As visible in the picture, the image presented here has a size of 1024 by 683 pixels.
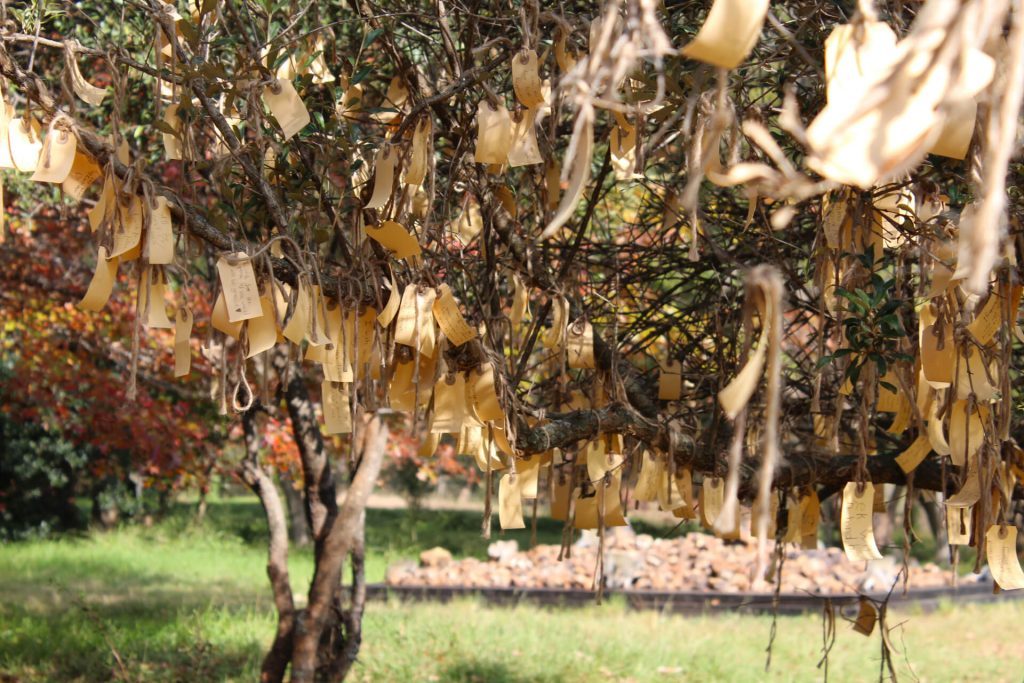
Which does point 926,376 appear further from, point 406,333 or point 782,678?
point 782,678

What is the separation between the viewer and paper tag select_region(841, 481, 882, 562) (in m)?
1.59

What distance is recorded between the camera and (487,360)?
181cm

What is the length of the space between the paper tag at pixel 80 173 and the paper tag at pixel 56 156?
66mm

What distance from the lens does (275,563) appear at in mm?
5043

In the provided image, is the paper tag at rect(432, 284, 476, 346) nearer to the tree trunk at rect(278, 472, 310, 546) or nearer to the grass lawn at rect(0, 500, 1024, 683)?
the grass lawn at rect(0, 500, 1024, 683)

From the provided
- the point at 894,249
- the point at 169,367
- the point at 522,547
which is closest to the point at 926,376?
the point at 894,249

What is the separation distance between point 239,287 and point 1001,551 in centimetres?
128

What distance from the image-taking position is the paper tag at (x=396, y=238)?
5.36ft

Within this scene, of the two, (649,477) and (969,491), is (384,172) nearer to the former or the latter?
(649,477)

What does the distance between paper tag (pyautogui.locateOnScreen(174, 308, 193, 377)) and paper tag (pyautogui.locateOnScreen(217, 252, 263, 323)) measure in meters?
0.19

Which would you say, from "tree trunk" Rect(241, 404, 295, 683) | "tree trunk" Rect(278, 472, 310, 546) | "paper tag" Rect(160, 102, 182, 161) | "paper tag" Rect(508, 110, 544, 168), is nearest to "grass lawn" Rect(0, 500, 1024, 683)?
"tree trunk" Rect(241, 404, 295, 683)

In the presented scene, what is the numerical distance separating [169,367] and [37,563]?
6334mm

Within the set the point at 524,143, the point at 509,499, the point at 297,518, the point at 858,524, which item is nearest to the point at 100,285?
the point at 524,143

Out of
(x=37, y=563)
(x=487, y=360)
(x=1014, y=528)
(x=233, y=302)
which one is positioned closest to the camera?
(x=233, y=302)
